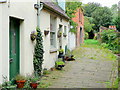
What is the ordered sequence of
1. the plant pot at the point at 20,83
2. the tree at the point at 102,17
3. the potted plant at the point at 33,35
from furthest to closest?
the tree at the point at 102,17
the potted plant at the point at 33,35
the plant pot at the point at 20,83

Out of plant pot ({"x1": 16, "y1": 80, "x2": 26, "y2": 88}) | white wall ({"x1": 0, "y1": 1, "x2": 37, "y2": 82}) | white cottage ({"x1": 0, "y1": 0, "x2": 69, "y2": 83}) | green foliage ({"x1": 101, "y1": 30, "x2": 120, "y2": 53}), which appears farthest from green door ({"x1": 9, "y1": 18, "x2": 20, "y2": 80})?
green foliage ({"x1": 101, "y1": 30, "x2": 120, "y2": 53})

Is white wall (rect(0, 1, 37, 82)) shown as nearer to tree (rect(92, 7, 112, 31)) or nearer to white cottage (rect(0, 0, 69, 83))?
white cottage (rect(0, 0, 69, 83))

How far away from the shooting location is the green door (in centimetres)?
686

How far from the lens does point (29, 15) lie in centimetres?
799

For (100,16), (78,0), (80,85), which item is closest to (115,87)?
(80,85)

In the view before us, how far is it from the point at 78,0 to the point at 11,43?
44.1 ft

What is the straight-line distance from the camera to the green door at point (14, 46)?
22.5 ft

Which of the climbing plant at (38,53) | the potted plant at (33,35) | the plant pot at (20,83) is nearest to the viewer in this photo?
the plant pot at (20,83)

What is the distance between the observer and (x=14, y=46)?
23.5 feet

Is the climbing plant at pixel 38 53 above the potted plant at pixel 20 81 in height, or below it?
above

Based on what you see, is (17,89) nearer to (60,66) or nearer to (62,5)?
(60,66)

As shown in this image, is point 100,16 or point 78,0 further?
point 100,16

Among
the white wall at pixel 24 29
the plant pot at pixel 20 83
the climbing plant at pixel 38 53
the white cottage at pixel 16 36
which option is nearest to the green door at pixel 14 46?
the white cottage at pixel 16 36

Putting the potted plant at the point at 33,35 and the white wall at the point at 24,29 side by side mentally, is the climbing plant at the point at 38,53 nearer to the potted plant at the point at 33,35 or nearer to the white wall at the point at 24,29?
the white wall at the point at 24,29
